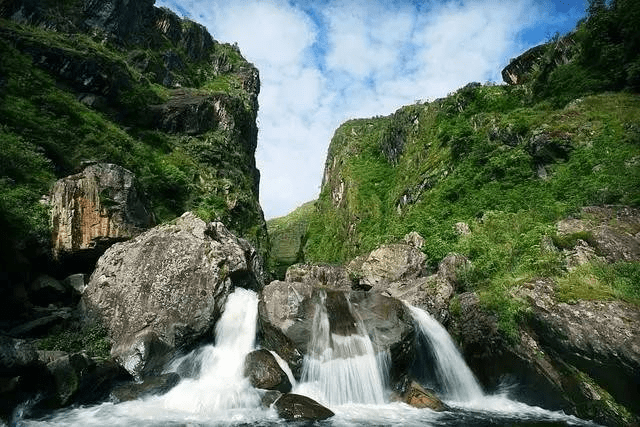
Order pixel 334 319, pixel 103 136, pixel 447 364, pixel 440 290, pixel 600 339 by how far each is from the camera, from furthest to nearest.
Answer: pixel 103 136 < pixel 440 290 < pixel 447 364 < pixel 334 319 < pixel 600 339

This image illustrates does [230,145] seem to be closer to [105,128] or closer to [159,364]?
[105,128]

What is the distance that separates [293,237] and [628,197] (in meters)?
75.2

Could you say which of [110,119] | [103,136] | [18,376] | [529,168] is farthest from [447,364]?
[110,119]

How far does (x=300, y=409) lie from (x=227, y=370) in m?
3.65

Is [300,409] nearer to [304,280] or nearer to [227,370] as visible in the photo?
[227,370]

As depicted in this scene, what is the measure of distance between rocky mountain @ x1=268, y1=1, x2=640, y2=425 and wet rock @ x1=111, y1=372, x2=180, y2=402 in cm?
1208

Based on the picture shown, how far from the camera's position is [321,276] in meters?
29.0

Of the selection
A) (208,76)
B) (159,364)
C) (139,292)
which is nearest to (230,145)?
(208,76)

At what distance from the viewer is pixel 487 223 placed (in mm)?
25266

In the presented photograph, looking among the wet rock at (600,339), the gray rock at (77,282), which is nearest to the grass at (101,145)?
the gray rock at (77,282)

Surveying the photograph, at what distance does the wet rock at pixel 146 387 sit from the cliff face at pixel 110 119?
649cm

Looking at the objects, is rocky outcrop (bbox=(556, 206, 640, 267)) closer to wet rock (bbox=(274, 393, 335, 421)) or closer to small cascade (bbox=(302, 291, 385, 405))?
small cascade (bbox=(302, 291, 385, 405))

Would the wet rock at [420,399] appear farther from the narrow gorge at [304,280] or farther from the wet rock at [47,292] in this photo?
the wet rock at [47,292]

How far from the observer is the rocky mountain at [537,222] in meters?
13.2
